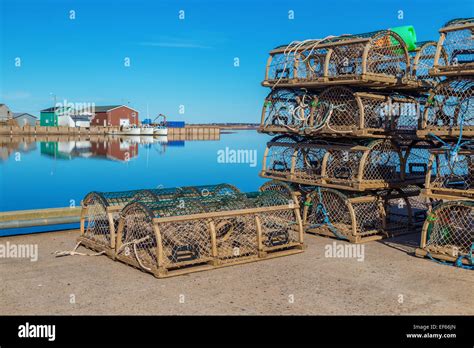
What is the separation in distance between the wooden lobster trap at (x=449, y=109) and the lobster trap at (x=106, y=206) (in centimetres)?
421

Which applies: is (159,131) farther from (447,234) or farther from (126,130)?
(447,234)

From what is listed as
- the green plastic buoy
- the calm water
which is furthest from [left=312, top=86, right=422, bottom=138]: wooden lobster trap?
the calm water

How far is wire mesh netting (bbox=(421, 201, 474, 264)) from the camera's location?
9250mm

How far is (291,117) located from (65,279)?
6.78 m

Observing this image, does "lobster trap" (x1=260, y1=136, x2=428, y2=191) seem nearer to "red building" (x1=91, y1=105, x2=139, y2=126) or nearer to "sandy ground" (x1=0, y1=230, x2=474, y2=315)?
"sandy ground" (x1=0, y1=230, x2=474, y2=315)

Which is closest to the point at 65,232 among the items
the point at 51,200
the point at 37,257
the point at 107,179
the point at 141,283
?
the point at 37,257

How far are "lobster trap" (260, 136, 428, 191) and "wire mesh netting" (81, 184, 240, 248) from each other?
6.45 ft

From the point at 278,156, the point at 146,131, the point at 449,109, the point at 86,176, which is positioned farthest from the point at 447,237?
the point at 146,131

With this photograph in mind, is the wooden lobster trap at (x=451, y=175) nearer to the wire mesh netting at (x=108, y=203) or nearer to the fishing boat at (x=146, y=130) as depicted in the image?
the wire mesh netting at (x=108, y=203)

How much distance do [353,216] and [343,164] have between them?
188 centimetres

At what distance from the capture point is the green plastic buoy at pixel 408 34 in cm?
1178

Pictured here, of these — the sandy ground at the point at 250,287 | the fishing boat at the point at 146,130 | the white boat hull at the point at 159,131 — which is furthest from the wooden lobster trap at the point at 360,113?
the white boat hull at the point at 159,131

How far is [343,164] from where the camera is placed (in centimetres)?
1223

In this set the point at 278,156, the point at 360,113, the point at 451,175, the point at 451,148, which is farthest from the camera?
the point at 278,156
